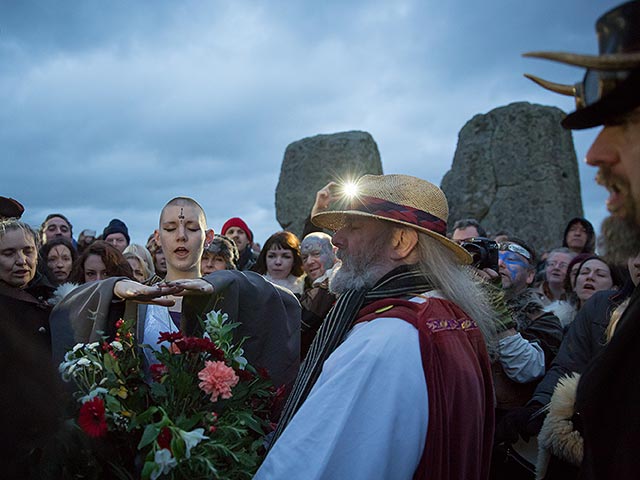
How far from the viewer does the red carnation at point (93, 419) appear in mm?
1814

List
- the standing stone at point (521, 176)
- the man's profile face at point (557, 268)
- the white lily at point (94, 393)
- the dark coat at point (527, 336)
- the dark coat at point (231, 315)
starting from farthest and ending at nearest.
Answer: the standing stone at point (521, 176), the man's profile face at point (557, 268), the dark coat at point (527, 336), the dark coat at point (231, 315), the white lily at point (94, 393)

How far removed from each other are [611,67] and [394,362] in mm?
1052

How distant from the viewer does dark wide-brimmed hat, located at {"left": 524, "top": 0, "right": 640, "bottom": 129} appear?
1115 mm

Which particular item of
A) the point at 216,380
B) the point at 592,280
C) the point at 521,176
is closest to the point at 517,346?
the point at 592,280

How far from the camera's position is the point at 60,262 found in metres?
4.85

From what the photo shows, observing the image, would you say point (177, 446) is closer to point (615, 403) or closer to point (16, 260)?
Result: point (615, 403)

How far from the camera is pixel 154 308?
290cm

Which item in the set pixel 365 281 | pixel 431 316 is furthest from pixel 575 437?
pixel 365 281

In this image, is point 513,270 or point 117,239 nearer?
point 513,270

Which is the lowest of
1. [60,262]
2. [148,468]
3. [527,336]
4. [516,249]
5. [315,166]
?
[148,468]

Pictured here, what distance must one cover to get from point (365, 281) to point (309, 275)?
3182 mm

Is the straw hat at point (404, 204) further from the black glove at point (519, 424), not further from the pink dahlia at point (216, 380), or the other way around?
the black glove at point (519, 424)

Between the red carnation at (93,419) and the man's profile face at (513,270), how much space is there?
2.90 meters

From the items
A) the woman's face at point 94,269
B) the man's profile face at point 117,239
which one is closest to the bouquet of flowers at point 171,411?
the woman's face at point 94,269
